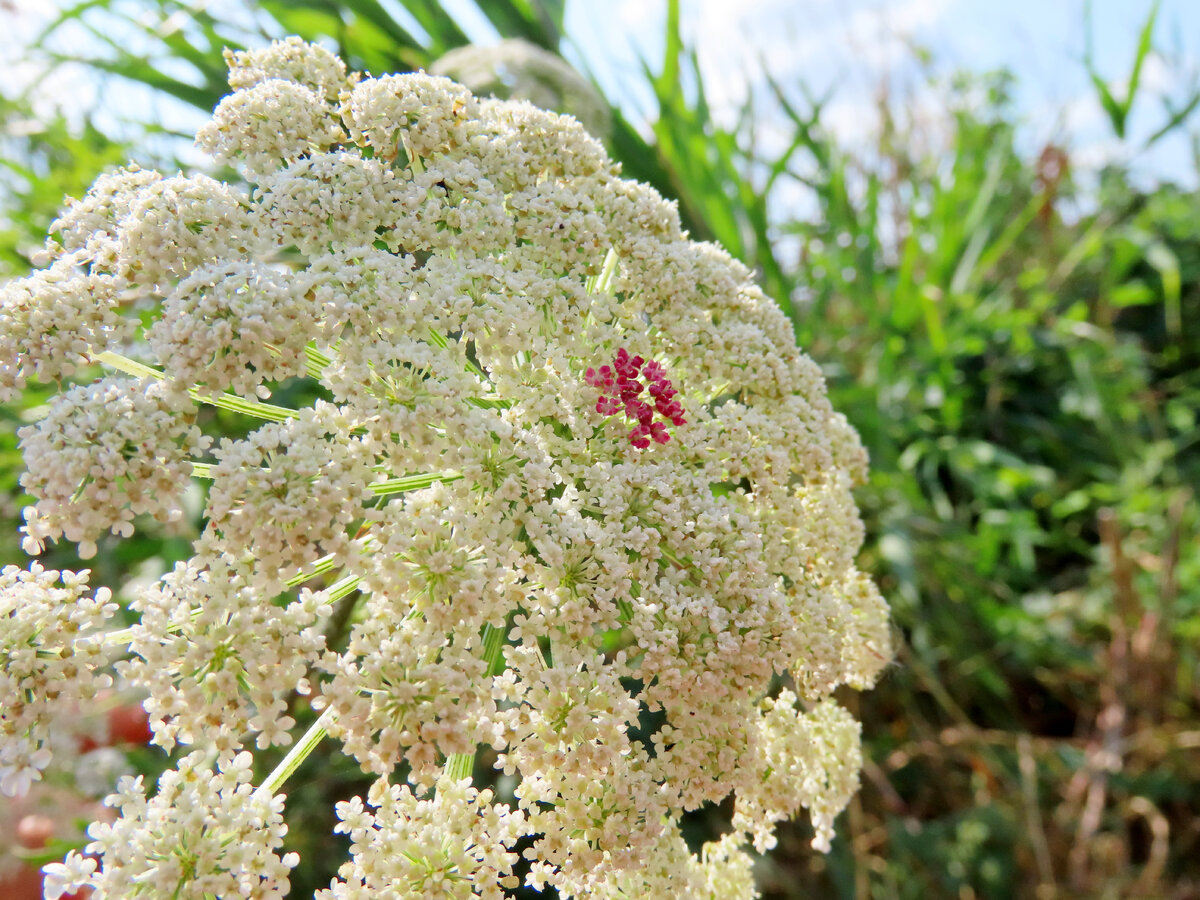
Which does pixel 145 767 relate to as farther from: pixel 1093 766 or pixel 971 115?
pixel 971 115

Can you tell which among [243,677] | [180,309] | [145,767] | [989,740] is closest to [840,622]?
[243,677]

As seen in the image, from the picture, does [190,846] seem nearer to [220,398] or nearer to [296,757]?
[296,757]

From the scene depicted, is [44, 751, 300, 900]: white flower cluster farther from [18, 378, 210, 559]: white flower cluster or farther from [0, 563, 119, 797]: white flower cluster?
[18, 378, 210, 559]: white flower cluster

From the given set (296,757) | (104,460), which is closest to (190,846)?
(296,757)

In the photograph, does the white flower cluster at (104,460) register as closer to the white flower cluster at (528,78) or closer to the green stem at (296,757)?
the green stem at (296,757)

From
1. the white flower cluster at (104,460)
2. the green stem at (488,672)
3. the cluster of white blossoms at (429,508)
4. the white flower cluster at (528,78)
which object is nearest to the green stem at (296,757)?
the cluster of white blossoms at (429,508)
